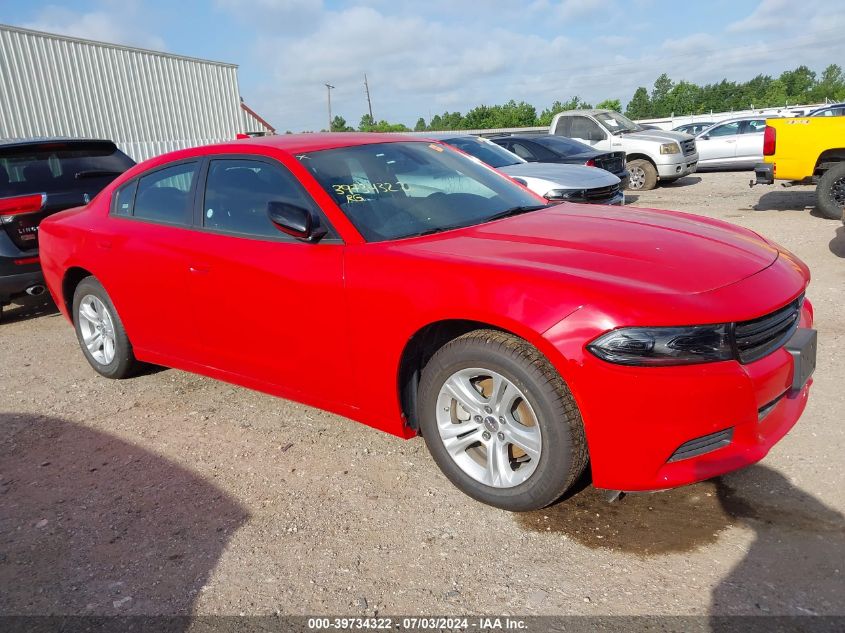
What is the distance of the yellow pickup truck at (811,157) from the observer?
9438mm

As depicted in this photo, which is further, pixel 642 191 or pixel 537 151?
pixel 642 191

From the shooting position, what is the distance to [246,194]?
147 inches

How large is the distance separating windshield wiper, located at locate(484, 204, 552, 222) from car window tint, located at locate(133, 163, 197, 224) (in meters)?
1.78

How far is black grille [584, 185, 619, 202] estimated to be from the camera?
8.22 m

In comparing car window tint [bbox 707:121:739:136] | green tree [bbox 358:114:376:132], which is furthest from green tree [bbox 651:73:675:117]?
car window tint [bbox 707:121:739:136]

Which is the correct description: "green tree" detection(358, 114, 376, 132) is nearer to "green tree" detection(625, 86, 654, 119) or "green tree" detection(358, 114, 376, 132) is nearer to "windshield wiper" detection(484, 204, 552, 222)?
"green tree" detection(625, 86, 654, 119)

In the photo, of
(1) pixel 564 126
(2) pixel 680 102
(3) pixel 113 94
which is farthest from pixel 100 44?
(2) pixel 680 102

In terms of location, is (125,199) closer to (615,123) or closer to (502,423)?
(502,423)

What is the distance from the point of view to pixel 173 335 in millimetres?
4129

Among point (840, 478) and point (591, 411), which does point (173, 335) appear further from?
point (840, 478)

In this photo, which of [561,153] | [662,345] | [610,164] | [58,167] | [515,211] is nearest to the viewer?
[662,345]

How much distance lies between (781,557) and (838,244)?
6.69 meters

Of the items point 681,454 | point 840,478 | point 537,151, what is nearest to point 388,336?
point 681,454

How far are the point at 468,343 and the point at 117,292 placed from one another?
8.98 ft
